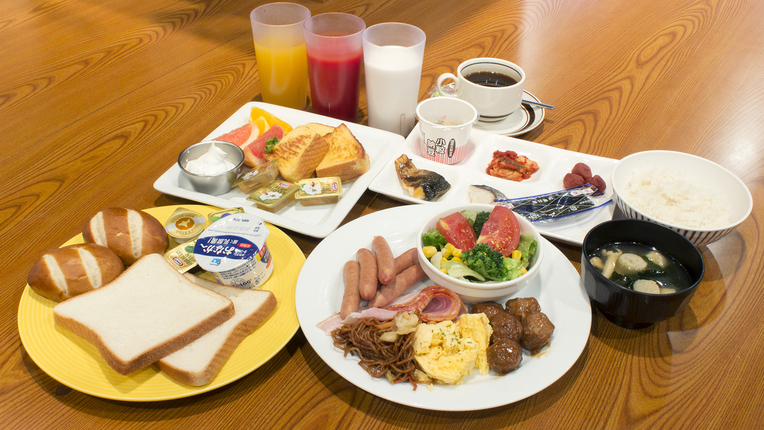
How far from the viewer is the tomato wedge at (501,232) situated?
1701 mm

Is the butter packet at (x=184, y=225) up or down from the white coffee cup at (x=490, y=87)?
down

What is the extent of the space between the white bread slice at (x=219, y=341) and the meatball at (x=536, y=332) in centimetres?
84

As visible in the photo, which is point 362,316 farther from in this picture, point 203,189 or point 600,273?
point 203,189

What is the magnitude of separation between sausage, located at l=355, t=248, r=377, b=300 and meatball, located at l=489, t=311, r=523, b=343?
Answer: 42cm

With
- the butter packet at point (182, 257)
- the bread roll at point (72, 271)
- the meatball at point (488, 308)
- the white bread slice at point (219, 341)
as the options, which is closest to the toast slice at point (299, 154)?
the butter packet at point (182, 257)

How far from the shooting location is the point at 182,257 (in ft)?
5.87

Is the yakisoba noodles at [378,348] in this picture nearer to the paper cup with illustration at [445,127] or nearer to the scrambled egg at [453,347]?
the scrambled egg at [453,347]

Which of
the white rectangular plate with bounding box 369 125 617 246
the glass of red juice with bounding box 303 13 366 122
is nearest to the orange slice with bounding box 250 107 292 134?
the glass of red juice with bounding box 303 13 366 122

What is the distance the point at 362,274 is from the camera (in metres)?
1.68

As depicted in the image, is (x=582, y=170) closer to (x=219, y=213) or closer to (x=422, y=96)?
(x=422, y=96)

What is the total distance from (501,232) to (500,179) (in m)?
0.62

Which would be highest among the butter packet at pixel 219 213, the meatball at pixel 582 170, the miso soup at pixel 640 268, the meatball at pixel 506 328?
the miso soup at pixel 640 268

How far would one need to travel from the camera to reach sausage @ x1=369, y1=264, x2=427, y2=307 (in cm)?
166

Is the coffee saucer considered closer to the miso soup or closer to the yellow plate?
the miso soup
